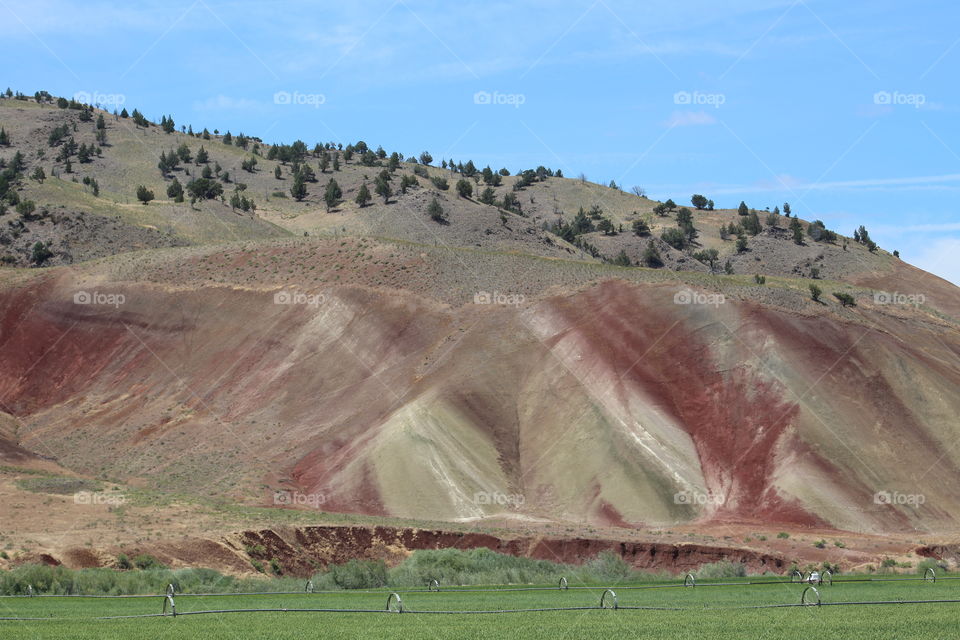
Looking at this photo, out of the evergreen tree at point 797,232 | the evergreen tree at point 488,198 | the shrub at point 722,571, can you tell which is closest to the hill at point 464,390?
the shrub at point 722,571

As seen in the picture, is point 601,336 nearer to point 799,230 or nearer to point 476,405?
point 476,405

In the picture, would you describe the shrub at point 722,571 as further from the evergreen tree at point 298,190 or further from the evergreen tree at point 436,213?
the evergreen tree at point 298,190

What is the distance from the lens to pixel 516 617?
90.5ft

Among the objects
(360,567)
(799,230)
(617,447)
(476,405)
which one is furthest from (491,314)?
(799,230)

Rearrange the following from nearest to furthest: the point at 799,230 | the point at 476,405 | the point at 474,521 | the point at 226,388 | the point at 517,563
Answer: the point at 517,563, the point at 474,521, the point at 476,405, the point at 226,388, the point at 799,230

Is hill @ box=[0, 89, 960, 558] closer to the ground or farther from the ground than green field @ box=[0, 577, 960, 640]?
farther from the ground

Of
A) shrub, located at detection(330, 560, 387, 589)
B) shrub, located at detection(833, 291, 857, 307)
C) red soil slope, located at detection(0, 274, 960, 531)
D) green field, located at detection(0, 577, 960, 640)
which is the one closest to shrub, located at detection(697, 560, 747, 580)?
green field, located at detection(0, 577, 960, 640)

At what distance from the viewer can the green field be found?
23.9m

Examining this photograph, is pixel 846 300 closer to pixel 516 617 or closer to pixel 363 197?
pixel 516 617

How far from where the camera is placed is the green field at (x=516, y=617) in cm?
2386

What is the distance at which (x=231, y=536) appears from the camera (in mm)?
48500

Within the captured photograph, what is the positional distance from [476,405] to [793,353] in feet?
67.4

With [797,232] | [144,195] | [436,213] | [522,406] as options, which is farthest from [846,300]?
[144,195]

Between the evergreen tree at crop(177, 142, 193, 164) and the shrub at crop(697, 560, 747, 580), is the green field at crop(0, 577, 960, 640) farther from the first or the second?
the evergreen tree at crop(177, 142, 193, 164)
